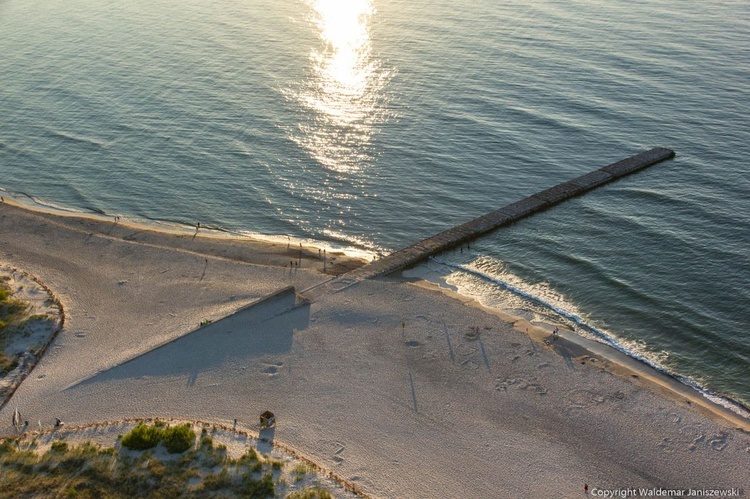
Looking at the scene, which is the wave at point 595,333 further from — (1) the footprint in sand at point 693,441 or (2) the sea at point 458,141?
(1) the footprint in sand at point 693,441

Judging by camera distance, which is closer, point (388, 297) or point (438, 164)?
point (388, 297)

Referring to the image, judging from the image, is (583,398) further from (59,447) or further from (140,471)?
(59,447)

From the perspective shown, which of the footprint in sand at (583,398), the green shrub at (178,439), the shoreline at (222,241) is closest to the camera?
the green shrub at (178,439)

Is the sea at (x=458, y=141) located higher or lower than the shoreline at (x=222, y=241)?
higher

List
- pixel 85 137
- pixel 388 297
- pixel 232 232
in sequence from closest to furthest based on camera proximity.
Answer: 1. pixel 388 297
2. pixel 232 232
3. pixel 85 137

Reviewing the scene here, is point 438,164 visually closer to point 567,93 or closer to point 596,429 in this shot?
point 567,93

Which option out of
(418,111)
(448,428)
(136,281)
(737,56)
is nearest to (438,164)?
(418,111)

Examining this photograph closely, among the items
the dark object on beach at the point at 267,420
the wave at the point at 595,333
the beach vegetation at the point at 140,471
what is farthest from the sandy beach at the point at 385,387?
the beach vegetation at the point at 140,471
